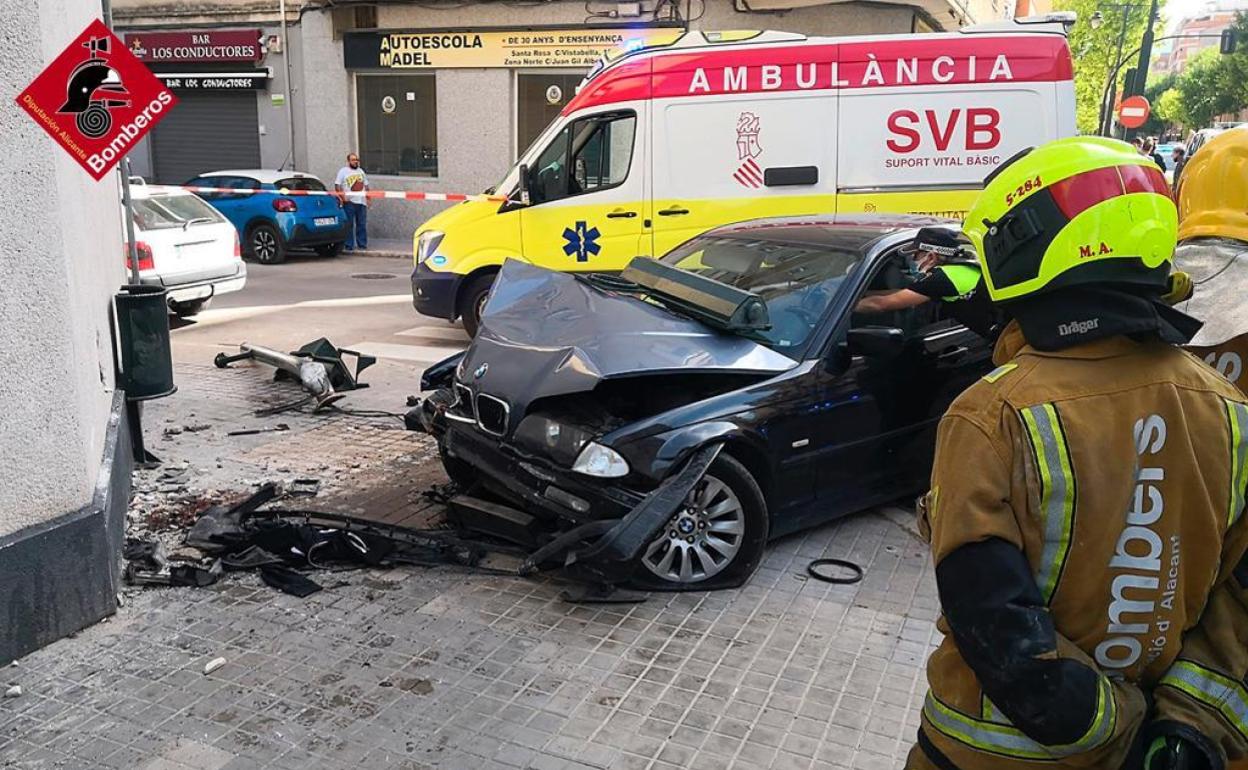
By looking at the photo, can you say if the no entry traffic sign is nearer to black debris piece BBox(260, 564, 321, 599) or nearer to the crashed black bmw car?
the crashed black bmw car

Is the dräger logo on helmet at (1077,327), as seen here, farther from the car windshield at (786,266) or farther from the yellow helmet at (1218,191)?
the car windshield at (786,266)

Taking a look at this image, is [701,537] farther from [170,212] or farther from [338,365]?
[170,212]

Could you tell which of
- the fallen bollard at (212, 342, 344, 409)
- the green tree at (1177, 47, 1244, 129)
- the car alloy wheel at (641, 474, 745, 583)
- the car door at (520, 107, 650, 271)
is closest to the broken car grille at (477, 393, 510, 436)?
the car alloy wheel at (641, 474, 745, 583)

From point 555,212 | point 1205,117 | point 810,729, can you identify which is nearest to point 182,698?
point 810,729

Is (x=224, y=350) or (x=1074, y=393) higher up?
(x=1074, y=393)

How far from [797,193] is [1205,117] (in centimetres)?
6040

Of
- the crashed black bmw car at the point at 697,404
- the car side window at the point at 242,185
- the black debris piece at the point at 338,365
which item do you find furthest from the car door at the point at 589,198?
the car side window at the point at 242,185

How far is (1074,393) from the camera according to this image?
1486mm

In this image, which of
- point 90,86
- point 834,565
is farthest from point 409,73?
point 834,565

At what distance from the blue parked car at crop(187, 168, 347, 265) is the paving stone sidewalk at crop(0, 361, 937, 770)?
42.3 ft

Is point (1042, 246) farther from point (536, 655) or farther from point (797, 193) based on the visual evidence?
point (797, 193)

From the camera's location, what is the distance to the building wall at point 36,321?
352 cm

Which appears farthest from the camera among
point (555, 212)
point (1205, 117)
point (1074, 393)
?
point (1205, 117)

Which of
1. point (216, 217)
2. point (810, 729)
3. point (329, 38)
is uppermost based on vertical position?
point (329, 38)
